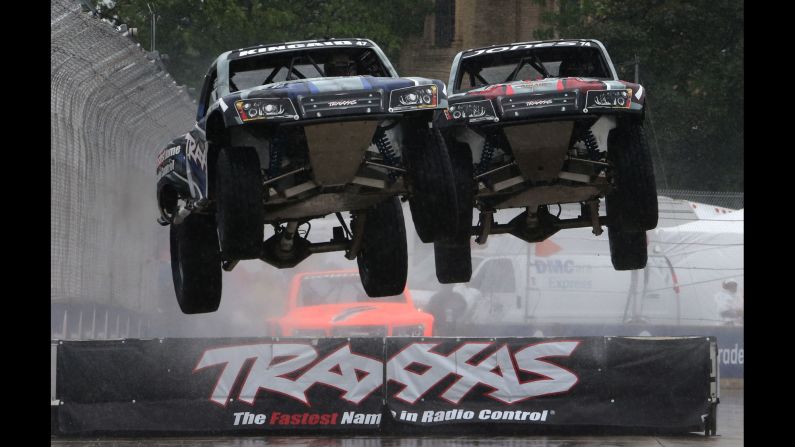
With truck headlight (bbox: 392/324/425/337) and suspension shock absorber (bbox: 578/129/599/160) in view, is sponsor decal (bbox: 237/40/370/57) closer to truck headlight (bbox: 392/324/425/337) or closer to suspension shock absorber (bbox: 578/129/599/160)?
suspension shock absorber (bbox: 578/129/599/160)

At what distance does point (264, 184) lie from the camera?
949 centimetres

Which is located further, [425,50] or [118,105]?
[425,50]

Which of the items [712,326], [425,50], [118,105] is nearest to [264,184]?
[118,105]

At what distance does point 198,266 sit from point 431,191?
2011 mm

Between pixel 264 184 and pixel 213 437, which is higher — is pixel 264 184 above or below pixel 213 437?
above

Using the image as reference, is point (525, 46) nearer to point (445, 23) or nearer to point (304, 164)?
point (304, 164)

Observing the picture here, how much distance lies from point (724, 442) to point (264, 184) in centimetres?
1523

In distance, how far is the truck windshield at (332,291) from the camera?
96.6 feet


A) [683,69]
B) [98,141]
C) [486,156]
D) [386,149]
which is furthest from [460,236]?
[683,69]

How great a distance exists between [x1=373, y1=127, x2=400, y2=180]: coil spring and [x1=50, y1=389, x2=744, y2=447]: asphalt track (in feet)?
41.8

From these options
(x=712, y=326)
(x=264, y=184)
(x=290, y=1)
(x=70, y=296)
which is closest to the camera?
(x=264, y=184)
